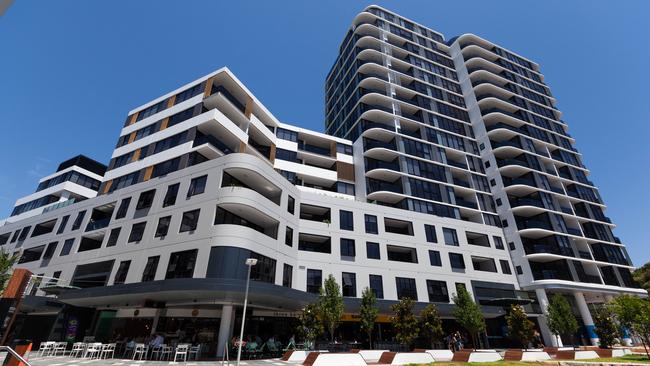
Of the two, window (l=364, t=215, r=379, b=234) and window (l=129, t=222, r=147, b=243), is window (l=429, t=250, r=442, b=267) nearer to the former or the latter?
window (l=364, t=215, r=379, b=234)

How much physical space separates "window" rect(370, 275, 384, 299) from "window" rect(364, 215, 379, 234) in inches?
216

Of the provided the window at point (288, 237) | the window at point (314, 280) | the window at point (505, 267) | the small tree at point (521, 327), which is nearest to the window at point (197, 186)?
the window at point (288, 237)

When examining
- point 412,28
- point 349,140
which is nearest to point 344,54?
point 412,28

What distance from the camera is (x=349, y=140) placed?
2207 inches

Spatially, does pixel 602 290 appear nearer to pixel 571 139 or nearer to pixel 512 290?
pixel 512 290

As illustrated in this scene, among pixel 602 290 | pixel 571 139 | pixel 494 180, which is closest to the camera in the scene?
pixel 602 290

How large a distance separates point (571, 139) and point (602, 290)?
32469 mm

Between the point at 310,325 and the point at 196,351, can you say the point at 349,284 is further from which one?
the point at 196,351

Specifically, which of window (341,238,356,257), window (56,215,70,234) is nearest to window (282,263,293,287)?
window (341,238,356,257)

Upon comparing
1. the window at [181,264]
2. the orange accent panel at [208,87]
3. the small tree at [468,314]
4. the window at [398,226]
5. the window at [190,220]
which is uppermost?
the orange accent panel at [208,87]

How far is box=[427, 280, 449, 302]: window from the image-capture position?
38.2 meters

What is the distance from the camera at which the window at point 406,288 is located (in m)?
37.0

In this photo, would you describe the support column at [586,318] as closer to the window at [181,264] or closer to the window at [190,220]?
the window at [181,264]

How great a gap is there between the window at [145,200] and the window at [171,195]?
2064 millimetres
